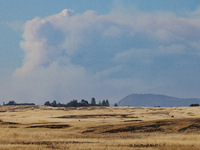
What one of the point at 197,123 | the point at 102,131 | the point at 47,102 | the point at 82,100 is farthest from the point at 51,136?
the point at 47,102

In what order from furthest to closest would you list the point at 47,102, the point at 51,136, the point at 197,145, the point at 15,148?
1. the point at 47,102
2. the point at 51,136
3. the point at 197,145
4. the point at 15,148

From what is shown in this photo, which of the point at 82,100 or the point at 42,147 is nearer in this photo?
the point at 42,147

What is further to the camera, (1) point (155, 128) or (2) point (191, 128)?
(1) point (155, 128)

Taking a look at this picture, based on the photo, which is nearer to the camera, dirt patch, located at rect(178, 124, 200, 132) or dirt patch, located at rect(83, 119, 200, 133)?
dirt patch, located at rect(83, 119, 200, 133)

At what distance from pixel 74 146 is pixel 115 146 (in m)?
3.78

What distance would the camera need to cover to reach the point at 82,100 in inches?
6639

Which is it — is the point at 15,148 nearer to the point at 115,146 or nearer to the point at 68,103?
the point at 115,146

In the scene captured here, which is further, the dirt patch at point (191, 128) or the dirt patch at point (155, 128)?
the dirt patch at point (191, 128)

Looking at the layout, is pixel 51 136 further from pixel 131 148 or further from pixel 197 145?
pixel 197 145

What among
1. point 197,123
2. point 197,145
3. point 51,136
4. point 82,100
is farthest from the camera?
point 82,100

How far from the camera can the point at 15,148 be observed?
25.9 metres

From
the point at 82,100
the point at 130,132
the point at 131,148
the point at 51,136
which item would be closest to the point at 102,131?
the point at 130,132

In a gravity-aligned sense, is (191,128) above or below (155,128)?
below

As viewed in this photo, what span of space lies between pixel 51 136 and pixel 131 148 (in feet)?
44.0
